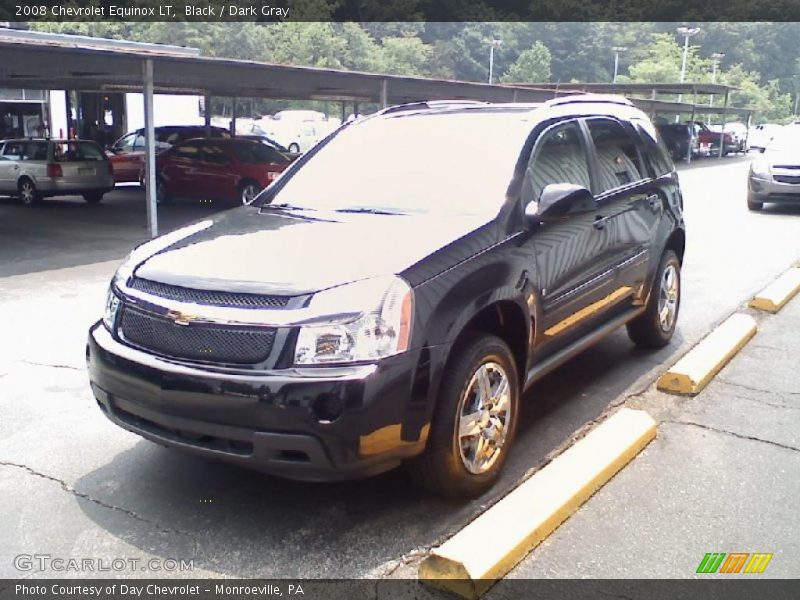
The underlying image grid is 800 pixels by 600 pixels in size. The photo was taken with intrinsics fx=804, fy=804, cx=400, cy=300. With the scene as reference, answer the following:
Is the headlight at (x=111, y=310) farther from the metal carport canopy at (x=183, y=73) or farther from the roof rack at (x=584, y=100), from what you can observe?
the metal carport canopy at (x=183, y=73)

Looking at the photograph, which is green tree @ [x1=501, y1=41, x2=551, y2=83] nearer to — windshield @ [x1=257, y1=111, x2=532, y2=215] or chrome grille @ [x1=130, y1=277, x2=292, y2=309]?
windshield @ [x1=257, y1=111, x2=532, y2=215]

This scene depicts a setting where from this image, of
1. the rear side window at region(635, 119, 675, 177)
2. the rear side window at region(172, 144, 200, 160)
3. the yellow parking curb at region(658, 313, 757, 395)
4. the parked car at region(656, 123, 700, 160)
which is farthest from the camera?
the parked car at region(656, 123, 700, 160)

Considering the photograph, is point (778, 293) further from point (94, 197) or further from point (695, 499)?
point (94, 197)

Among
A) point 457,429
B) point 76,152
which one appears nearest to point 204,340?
point 457,429

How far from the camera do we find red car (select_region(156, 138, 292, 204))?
16938mm

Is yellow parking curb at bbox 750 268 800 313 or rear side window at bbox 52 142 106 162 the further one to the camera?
rear side window at bbox 52 142 106 162

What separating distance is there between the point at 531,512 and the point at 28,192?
16.7 meters

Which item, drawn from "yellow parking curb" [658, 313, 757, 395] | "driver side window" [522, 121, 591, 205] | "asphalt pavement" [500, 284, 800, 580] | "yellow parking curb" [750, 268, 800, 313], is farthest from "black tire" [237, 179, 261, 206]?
"asphalt pavement" [500, 284, 800, 580]

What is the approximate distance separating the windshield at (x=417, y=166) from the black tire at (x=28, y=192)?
14135mm

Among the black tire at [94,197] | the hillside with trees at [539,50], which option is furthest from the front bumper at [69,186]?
the hillside with trees at [539,50]

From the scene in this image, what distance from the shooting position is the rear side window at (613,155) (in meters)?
5.25

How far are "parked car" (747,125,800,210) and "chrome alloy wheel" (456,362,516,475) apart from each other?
1452 cm

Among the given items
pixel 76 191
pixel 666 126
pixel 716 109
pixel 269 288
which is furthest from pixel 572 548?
pixel 716 109

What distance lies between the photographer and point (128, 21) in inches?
2217
